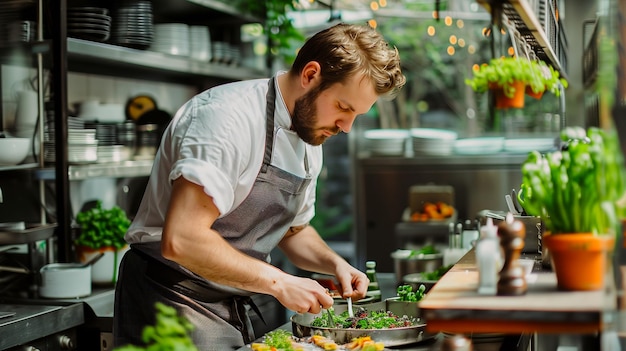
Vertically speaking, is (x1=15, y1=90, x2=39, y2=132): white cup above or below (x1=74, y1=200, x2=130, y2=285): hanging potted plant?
above

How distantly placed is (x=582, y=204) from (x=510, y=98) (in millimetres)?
2265

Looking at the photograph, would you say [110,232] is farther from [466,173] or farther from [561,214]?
[466,173]

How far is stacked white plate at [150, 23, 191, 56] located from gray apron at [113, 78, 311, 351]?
1.98 metres

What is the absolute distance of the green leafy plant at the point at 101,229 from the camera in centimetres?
375

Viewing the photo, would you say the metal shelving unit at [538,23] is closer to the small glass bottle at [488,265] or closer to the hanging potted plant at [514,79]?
the hanging potted plant at [514,79]

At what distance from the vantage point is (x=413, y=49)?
7852 millimetres

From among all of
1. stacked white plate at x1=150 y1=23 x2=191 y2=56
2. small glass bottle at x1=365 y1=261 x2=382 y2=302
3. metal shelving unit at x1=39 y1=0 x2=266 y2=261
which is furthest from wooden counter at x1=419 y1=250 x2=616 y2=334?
stacked white plate at x1=150 y1=23 x2=191 y2=56

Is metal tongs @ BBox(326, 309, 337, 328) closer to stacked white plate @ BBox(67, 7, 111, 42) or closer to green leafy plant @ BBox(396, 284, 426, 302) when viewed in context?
green leafy plant @ BBox(396, 284, 426, 302)

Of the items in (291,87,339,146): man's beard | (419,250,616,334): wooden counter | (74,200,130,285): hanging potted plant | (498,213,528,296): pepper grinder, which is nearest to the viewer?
(419,250,616,334): wooden counter

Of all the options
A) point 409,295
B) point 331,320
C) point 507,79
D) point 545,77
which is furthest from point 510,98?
point 331,320

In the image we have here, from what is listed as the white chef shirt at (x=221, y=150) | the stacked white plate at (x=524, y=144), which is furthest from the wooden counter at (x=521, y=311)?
the stacked white plate at (x=524, y=144)

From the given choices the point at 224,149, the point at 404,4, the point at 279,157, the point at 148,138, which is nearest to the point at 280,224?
the point at 279,157

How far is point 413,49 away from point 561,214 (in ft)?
20.8

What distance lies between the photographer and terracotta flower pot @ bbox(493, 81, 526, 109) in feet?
Answer: 12.3
